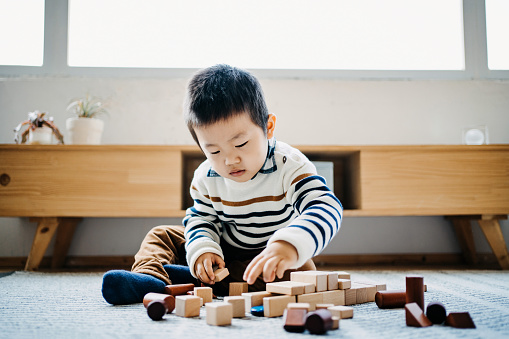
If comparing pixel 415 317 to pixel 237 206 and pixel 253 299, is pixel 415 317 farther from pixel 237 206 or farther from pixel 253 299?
pixel 237 206

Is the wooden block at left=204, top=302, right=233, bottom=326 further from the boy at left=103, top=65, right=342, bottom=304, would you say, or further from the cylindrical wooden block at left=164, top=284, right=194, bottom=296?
the cylindrical wooden block at left=164, top=284, right=194, bottom=296

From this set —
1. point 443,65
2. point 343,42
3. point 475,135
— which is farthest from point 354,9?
point 475,135

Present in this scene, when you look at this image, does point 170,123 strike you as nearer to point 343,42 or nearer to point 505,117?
point 343,42

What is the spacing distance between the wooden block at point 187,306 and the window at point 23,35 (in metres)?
1.85

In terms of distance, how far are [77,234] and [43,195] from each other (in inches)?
14.4

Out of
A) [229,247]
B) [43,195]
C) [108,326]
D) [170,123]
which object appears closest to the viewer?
[108,326]

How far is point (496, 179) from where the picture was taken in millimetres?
1765

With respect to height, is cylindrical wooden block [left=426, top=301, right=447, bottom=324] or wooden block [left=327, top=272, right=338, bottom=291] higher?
wooden block [left=327, top=272, right=338, bottom=291]

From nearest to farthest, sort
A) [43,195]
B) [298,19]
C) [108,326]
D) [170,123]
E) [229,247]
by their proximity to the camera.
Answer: [108,326] < [229,247] < [43,195] < [170,123] < [298,19]

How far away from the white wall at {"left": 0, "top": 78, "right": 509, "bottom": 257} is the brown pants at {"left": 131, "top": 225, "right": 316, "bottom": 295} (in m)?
0.87

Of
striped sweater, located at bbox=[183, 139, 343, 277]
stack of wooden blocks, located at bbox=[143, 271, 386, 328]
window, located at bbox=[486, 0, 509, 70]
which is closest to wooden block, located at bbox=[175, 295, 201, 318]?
stack of wooden blocks, located at bbox=[143, 271, 386, 328]

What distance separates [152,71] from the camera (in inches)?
85.7

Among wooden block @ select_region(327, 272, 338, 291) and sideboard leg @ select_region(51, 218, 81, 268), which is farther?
sideboard leg @ select_region(51, 218, 81, 268)

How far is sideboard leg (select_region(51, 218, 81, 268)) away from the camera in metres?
1.91
